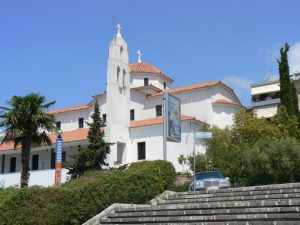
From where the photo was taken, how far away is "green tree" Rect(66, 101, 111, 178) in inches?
1470

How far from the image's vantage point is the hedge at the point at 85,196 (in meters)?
17.0

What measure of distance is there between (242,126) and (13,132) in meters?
18.1

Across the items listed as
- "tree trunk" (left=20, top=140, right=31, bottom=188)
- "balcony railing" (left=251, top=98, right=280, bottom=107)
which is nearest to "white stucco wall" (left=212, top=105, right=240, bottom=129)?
"balcony railing" (left=251, top=98, right=280, bottom=107)

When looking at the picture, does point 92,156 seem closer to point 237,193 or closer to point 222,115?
point 222,115

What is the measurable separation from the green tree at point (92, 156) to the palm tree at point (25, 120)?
5417mm

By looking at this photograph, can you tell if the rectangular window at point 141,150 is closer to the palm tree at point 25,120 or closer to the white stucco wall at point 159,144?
the white stucco wall at point 159,144

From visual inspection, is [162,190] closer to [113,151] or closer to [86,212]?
[86,212]

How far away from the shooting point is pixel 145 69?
180ft

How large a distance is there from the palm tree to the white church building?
862 cm

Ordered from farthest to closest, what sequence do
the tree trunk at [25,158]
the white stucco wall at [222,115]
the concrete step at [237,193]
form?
the white stucco wall at [222,115]
the tree trunk at [25,158]
the concrete step at [237,193]

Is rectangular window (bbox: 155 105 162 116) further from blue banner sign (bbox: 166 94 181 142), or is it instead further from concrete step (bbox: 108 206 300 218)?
concrete step (bbox: 108 206 300 218)

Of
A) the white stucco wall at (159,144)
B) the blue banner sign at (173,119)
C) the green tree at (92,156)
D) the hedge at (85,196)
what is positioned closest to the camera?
the hedge at (85,196)

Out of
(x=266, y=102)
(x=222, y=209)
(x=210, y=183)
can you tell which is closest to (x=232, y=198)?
(x=222, y=209)

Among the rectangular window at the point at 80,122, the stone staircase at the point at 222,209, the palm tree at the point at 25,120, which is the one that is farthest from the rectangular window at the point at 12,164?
the stone staircase at the point at 222,209
